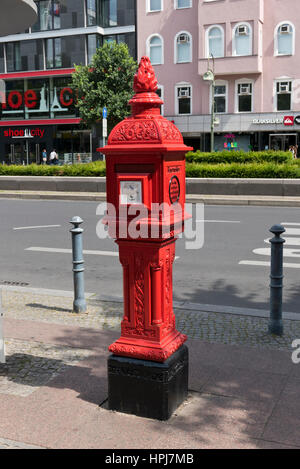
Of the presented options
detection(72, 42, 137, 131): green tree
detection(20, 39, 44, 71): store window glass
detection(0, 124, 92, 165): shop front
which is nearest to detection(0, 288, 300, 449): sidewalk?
detection(72, 42, 137, 131): green tree

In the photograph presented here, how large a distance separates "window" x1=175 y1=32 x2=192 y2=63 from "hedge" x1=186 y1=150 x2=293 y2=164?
16.1m

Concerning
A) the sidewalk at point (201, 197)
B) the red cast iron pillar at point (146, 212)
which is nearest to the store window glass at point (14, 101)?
the sidewalk at point (201, 197)

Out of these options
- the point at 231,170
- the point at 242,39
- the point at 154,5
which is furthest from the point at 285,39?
the point at 231,170

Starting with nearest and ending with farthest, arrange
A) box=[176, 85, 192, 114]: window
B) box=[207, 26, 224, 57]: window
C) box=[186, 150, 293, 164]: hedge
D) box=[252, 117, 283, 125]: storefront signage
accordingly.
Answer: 1. box=[186, 150, 293, 164]: hedge
2. box=[252, 117, 283, 125]: storefront signage
3. box=[207, 26, 224, 57]: window
4. box=[176, 85, 192, 114]: window

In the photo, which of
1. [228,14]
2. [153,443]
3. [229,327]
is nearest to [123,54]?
[228,14]

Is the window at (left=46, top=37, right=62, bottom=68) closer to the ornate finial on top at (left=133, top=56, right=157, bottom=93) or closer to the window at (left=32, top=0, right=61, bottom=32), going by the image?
the window at (left=32, top=0, right=61, bottom=32)

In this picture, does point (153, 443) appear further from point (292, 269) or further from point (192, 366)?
point (292, 269)

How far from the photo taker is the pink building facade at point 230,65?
34.0 metres

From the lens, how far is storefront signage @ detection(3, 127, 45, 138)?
43.6 m

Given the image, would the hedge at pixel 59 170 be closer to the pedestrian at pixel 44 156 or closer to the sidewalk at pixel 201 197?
the sidewalk at pixel 201 197

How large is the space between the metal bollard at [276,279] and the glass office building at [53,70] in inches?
1463

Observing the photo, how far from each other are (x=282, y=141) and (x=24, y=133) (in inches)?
818

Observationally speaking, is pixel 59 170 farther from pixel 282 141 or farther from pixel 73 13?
pixel 73 13

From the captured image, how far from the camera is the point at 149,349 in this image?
3.95 meters
